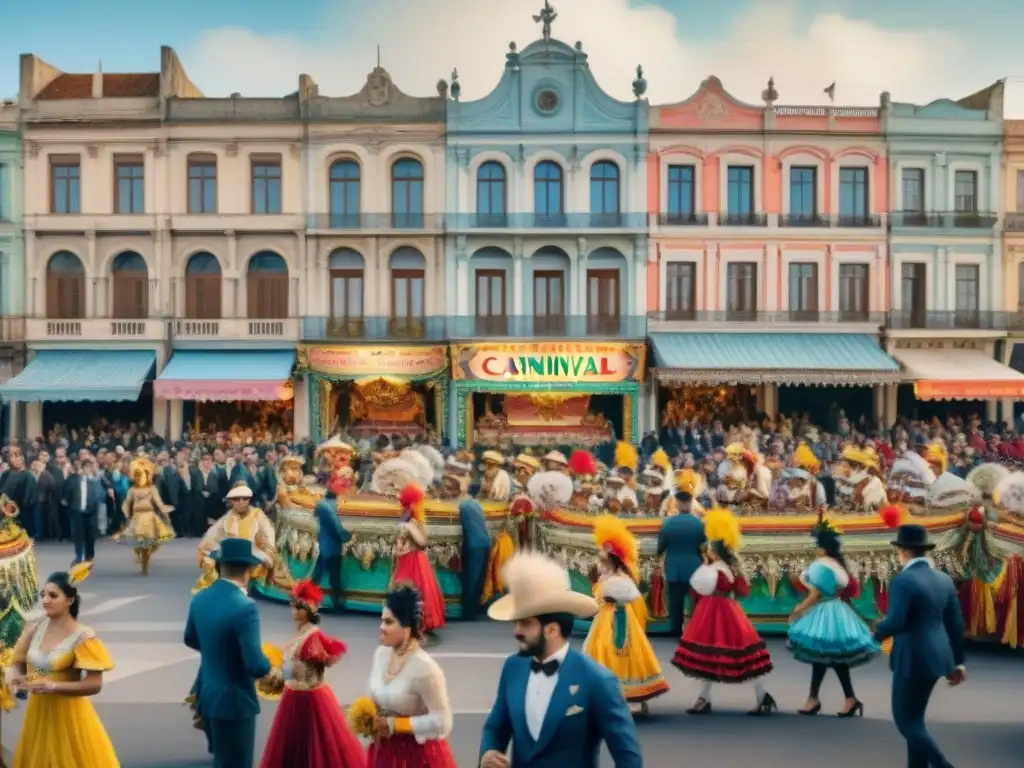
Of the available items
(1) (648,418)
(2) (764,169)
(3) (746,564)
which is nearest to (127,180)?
(1) (648,418)

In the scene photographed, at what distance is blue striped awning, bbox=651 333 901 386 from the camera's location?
29.1 metres

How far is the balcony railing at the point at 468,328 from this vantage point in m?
30.4

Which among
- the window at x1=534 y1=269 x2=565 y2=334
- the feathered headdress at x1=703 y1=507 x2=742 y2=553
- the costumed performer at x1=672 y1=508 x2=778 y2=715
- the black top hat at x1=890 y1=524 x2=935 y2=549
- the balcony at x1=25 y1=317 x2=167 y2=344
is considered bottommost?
the costumed performer at x1=672 y1=508 x2=778 y2=715

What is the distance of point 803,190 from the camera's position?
102 ft

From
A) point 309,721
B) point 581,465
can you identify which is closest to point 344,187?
point 581,465

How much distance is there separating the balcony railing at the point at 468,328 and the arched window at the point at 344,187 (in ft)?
10.4

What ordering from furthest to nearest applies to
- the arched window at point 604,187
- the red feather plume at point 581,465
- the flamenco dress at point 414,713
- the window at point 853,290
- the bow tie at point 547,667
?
the window at point 853,290 < the arched window at point 604,187 < the red feather plume at point 581,465 < the flamenco dress at point 414,713 < the bow tie at point 547,667

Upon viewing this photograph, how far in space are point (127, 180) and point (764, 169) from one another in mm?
18175

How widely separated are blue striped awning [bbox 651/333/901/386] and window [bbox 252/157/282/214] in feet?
37.6

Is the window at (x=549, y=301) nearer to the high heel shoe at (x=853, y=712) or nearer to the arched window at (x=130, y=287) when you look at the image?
the arched window at (x=130, y=287)

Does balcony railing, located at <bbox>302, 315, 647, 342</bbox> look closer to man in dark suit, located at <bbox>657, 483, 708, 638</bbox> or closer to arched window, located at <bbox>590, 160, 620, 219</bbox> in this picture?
arched window, located at <bbox>590, 160, 620, 219</bbox>

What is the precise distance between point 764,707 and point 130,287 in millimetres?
25913

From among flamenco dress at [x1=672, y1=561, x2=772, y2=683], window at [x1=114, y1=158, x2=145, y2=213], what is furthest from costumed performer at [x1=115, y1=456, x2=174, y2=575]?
window at [x1=114, y1=158, x2=145, y2=213]

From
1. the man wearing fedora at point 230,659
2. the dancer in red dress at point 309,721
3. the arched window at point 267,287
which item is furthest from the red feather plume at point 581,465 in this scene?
the arched window at point 267,287
